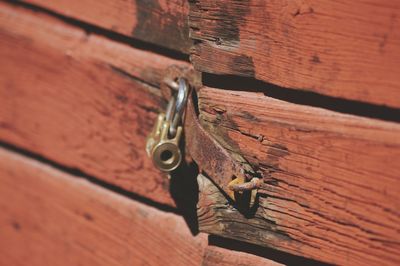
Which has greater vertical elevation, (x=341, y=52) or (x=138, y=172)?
(x=341, y=52)

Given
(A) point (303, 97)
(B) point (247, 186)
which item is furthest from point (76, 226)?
(A) point (303, 97)

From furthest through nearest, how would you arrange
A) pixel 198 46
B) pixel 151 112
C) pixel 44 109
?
pixel 44 109, pixel 151 112, pixel 198 46

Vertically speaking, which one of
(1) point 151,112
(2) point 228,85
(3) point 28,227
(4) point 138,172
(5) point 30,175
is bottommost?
(3) point 28,227

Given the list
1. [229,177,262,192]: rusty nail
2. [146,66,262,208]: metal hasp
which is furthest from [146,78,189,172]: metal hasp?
[229,177,262,192]: rusty nail

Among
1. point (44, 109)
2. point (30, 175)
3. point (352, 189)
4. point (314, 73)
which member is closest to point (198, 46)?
point (314, 73)

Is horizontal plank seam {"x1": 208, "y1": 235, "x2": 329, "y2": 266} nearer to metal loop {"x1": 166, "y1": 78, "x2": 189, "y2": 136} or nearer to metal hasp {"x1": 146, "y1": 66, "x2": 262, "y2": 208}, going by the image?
metal hasp {"x1": 146, "y1": 66, "x2": 262, "y2": 208}

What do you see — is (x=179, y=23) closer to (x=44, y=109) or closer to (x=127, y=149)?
(x=127, y=149)

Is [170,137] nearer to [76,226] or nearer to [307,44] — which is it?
[307,44]
